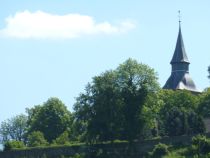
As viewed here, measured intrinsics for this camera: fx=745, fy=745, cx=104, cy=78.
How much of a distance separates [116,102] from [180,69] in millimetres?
52408

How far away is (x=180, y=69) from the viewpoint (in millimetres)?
129250

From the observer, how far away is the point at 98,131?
77.4 metres

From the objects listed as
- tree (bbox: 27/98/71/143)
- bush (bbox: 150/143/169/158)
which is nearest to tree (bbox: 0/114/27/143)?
tree (bbox: 27/98/71/143)

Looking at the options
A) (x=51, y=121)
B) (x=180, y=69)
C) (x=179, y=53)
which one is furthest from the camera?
(x=179, y=53)

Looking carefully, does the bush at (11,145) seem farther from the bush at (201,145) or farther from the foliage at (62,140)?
the bush at (201,145)

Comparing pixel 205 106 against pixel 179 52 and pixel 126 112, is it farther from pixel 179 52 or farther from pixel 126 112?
pixel 179 52

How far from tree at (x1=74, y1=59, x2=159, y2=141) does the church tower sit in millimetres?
47269

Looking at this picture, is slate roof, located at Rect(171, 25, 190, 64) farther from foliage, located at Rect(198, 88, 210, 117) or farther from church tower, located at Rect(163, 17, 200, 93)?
foliage, located at Rect(198, 88, 210, 117)

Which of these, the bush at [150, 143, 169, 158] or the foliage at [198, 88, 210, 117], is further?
the foliage at [198, 88, 210, 117]

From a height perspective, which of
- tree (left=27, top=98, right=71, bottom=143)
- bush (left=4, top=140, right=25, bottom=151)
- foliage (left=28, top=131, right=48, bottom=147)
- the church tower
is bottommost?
bush (left=4, top=140, right=25, bottom=151)

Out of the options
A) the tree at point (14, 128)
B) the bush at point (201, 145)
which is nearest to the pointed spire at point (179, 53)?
the tree at point (14, 128)

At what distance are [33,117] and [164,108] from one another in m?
20.0

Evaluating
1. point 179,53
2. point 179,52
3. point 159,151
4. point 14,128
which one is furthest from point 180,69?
point 159,151

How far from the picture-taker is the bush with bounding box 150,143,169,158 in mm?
71562
